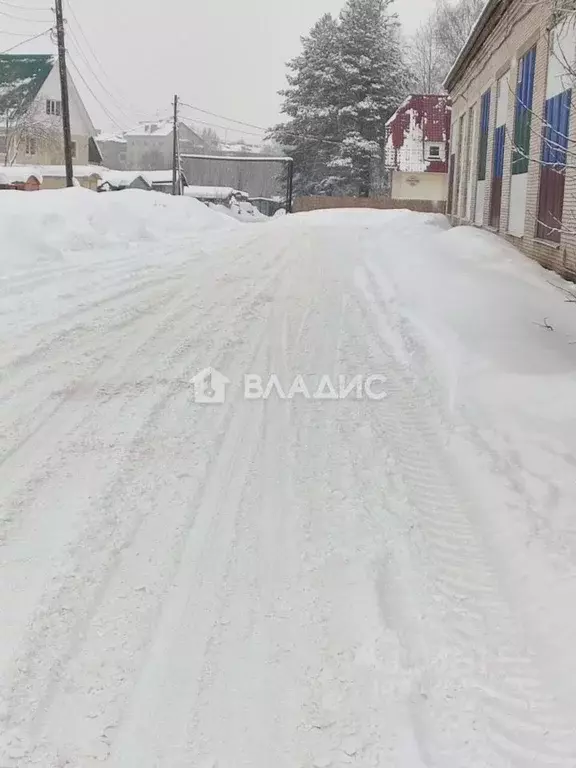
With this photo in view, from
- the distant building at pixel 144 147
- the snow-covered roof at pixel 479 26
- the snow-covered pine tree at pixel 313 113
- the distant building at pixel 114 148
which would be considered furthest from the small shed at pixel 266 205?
the distant building at pixel 114 148

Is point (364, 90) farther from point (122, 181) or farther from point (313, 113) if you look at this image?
point (122, 181)

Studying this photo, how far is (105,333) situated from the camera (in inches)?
328

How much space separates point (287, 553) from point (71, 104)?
59.3 meters

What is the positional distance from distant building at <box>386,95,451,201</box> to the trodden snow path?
138 ft

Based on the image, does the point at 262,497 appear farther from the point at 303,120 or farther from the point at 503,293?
the point at 303,120

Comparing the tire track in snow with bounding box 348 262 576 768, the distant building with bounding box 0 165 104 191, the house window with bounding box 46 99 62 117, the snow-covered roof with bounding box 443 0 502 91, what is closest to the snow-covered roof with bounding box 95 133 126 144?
the house window with bounding box 46 99 62 117

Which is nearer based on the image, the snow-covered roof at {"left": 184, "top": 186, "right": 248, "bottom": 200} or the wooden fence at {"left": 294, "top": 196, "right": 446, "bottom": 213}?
the wooden fence at {"left": 294, "top": 196, "right": 446, "bottom": 213}

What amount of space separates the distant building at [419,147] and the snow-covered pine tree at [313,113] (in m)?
6.25

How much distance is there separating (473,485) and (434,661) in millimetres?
1826

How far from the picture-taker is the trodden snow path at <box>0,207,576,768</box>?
276 cm

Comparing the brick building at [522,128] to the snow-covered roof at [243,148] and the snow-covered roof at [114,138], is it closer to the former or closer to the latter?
the snow-covered roof at [114,138]

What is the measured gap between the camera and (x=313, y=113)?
175ft

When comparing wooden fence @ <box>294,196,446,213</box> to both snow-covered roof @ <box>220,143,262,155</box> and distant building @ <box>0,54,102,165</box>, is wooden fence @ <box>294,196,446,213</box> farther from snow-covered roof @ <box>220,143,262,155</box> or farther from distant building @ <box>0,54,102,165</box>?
snow-covered roof @ <box>220,143,262,155</box>

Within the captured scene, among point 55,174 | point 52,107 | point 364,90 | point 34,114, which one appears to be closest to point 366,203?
point 364,90
